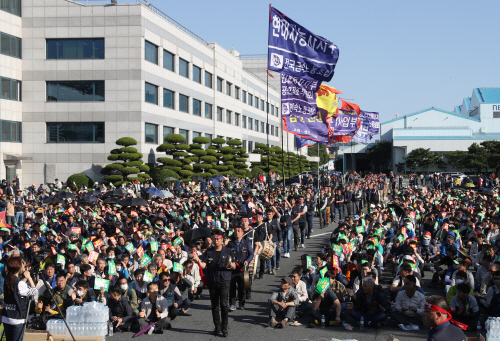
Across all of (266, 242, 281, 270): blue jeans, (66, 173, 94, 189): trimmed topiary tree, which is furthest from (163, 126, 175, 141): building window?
(266, 242, 281, 270): blue jeans

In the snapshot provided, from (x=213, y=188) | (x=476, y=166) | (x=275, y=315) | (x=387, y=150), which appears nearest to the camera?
(x=275, y=315)

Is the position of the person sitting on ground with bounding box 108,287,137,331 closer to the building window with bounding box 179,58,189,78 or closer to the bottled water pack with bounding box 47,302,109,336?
the bottled water pack with bounding box 47,302,109,336

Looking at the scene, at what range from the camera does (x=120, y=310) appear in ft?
31.3

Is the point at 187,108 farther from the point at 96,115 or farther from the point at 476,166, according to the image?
the point at 476,166

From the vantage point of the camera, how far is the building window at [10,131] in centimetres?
3697

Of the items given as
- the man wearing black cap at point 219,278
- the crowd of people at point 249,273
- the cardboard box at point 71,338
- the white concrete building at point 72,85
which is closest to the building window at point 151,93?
the white concrete building at point 72,85

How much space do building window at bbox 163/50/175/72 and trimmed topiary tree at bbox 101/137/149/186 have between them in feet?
32.9

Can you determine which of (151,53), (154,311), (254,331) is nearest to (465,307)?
(254,331)

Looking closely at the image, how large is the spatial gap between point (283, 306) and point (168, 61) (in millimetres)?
37008

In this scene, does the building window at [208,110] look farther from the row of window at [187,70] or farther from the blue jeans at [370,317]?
the blue jeans at [370,317]

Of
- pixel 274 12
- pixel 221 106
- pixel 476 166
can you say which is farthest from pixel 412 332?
pixel 476 166

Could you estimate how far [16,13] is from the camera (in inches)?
1501

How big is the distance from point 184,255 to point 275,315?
3.75 metres

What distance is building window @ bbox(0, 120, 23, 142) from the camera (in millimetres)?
36969
